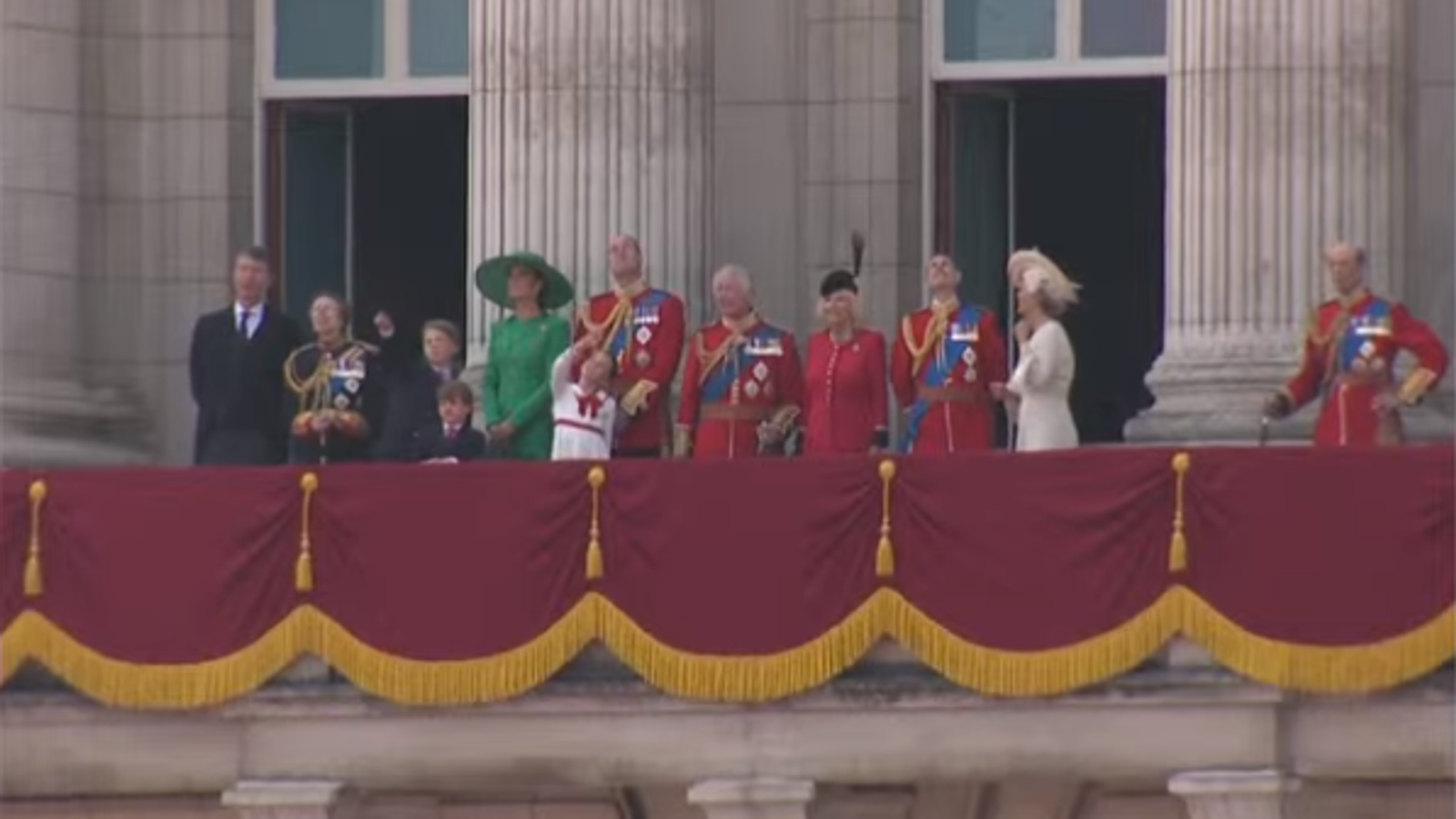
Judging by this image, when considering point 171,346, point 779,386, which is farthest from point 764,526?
point 171,346

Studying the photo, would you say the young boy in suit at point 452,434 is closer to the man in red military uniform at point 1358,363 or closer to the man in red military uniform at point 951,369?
the man in red military uniform at point 951,369

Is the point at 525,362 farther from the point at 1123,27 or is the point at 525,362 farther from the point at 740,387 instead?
the point at 1123,27

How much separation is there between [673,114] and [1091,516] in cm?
616

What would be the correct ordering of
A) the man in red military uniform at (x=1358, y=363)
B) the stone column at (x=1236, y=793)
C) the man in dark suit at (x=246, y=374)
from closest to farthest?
the stone column at (x=1236, y=793)
the man in red military uniform at (x=1358, y=363)
the man in dark suit at (x=246, y=374)

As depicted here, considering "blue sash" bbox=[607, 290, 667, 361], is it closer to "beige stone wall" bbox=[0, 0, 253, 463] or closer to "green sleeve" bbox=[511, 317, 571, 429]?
"green sleeve" bbox=[511, 317, 571, 429]

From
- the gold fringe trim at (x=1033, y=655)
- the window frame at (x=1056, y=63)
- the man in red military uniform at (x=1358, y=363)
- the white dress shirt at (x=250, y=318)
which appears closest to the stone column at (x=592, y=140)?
the white dress shirt at (x=250, y=318)

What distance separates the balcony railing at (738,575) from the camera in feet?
175

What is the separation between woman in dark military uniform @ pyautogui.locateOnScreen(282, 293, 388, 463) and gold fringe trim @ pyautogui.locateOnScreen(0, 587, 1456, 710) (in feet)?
6.44

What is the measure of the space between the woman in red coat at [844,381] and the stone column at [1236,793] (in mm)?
3638

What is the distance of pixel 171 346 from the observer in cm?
6247

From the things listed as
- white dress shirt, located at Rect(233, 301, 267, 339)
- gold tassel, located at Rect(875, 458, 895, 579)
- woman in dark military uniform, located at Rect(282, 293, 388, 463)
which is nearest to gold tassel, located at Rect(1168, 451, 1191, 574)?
gold tassel, located at Rect(875, 458, 895, 579)

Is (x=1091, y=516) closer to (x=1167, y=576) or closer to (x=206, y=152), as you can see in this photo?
(x=1167, y=576)

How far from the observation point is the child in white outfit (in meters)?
55.9

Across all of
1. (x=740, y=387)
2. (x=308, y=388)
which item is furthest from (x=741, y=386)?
(x=308, y=388)
